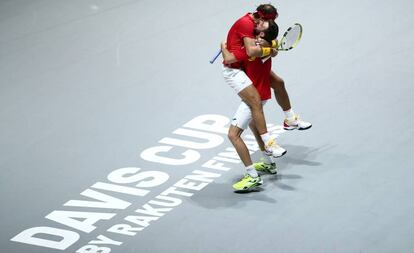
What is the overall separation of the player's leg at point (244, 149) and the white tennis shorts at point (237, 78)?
195 mm

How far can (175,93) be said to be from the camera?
1139 centimetres


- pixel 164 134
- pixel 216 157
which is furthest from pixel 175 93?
pixel 216 157

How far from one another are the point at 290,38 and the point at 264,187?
59.6 inches

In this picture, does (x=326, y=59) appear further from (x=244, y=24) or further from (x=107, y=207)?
(x=107, y=207)

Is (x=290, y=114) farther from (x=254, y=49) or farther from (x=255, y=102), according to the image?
(x=254, y=49)

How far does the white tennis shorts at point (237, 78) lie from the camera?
8.86m

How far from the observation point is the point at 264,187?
9055 mm

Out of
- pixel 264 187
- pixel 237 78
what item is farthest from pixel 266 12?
pixel 264 187

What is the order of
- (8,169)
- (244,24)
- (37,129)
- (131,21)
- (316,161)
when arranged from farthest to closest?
(131,21), (37,129), (8,169), (316,161), (244,24)

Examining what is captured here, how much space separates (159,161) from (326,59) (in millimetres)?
2982

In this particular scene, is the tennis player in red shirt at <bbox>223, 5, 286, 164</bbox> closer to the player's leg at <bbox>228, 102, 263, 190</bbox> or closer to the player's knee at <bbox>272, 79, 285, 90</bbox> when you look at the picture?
Result: the player's leg at <bbox>228, 102, 263, 190</bbox>

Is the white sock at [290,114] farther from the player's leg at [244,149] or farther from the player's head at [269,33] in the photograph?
the player's head at [269,33]

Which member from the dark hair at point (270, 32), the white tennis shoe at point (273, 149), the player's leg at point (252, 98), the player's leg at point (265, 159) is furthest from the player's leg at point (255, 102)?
the dark hair at point (270, 32)

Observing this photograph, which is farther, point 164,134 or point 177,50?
point 177,50
